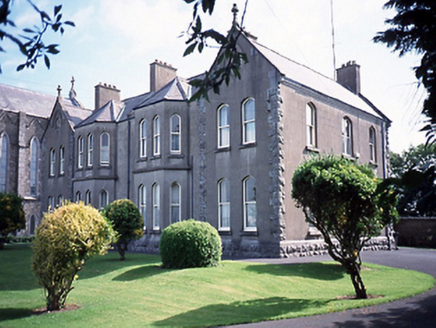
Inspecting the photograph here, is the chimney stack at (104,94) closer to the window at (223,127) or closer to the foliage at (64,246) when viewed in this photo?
the window at (223,127)

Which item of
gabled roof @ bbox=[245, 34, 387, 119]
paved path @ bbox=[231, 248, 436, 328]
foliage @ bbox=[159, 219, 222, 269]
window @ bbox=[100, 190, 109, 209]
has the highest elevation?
gabled roof @ bbox=[245, 34, 387, 119]

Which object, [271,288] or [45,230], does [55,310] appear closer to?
[45,230]

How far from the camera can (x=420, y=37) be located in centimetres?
329

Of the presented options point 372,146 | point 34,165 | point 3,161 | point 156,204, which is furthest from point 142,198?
point 3,161

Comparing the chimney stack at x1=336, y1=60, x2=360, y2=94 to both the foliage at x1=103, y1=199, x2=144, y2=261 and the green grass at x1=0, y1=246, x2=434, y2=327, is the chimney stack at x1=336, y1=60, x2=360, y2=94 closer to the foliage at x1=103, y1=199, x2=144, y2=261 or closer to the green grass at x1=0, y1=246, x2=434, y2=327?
the green grass at x1=0, y1=246, x2=434, y2=327

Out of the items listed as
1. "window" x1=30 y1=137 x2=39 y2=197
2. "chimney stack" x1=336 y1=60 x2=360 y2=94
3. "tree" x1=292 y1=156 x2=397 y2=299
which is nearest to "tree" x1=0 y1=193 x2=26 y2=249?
"window" x1=30 y1=137 x2=39 y2=197

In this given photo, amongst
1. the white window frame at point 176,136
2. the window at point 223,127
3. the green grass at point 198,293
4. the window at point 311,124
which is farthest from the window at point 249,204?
the white window frame at point 176,136

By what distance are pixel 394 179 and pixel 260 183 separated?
17.3 meters

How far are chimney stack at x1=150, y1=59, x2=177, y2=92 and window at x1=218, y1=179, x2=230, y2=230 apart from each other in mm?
10590

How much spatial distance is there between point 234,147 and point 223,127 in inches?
55.5

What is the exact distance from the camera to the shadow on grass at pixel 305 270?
563 inches

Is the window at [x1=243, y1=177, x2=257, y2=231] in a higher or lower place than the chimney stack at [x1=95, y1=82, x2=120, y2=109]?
lower

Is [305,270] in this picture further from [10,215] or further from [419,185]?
[10,215]

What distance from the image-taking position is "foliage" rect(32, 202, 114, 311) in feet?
33.7
